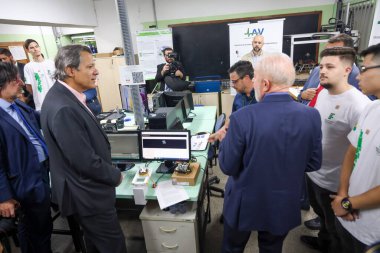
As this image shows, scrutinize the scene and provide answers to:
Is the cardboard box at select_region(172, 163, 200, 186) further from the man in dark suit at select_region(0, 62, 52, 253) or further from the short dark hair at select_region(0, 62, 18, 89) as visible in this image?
the short dark hair at select_region(0, 62, 18, 89)

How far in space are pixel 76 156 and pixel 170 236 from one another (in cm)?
95

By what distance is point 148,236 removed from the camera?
1829 millimetres

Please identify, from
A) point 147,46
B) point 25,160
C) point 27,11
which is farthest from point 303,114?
point 147,46

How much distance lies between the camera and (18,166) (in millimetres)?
1641

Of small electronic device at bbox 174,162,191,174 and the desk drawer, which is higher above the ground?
small electronic device at bbox 174,162,191,174

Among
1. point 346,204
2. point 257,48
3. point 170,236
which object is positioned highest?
point 257,48

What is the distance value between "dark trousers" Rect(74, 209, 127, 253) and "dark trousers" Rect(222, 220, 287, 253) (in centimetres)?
71

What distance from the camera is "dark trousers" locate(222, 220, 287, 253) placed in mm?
1486

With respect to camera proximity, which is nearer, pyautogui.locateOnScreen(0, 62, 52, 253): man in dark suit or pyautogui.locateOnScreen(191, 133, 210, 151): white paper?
pyautogui.locateOnScreen(0, 62, 52, 253): man in dark suit

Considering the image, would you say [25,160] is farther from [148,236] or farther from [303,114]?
[303,114]

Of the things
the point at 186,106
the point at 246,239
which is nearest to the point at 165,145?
the point at 246,239

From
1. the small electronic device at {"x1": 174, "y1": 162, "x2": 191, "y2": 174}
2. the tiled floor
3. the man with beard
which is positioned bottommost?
the tiled floor

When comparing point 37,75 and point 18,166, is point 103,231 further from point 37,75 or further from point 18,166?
point 37,75

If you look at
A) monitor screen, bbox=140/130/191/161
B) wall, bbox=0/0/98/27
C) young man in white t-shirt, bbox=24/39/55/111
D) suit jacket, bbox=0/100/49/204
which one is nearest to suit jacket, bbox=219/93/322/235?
monitor screen, bbox=140/130/191/161
